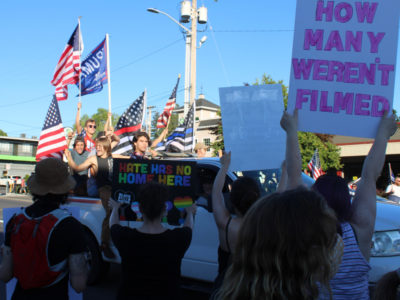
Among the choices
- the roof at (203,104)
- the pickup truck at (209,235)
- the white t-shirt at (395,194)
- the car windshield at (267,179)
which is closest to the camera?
the pickup truck at (209,235)

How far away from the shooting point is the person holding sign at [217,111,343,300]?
54.5 inches

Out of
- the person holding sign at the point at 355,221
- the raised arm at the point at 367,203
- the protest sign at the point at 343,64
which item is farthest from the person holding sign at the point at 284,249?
the protest sign at the point at 343,64

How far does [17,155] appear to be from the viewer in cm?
6519

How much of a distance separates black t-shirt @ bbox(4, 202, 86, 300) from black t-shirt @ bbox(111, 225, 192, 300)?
302 millimetres

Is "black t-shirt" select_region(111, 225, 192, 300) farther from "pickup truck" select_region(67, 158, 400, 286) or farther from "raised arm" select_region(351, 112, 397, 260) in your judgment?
"pickup truck" select_region(67, 158, 400, 286)

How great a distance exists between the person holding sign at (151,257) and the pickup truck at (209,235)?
1434 millimetres

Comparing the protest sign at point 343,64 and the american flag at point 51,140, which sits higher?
the protest sign at point 343,64

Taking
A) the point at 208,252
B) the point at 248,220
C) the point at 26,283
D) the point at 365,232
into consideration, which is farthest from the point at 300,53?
the point at 208,252

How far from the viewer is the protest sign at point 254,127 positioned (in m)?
3.65

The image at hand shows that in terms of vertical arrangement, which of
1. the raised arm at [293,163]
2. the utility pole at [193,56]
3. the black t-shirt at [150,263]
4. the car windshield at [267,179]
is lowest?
the black t-shirt at [150,263]

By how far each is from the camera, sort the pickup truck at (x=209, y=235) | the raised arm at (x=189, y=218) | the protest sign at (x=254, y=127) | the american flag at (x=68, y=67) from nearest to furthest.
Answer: the raised arm at (x=189, y=218) → the protest sign at (x=254, y=127) → the pickup truck at (x=209, y=235) → the american flag at (x=68, y=67)

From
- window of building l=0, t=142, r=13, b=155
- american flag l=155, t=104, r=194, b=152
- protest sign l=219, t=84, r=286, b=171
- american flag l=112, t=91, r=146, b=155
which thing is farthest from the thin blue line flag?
window of building l=0, t=142, r=13, b=155

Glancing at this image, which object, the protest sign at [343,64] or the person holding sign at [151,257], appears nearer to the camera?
the person holding sign at [151,257]

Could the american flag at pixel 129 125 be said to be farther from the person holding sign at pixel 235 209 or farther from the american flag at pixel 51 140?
the person holding sign at pixel 235 209
